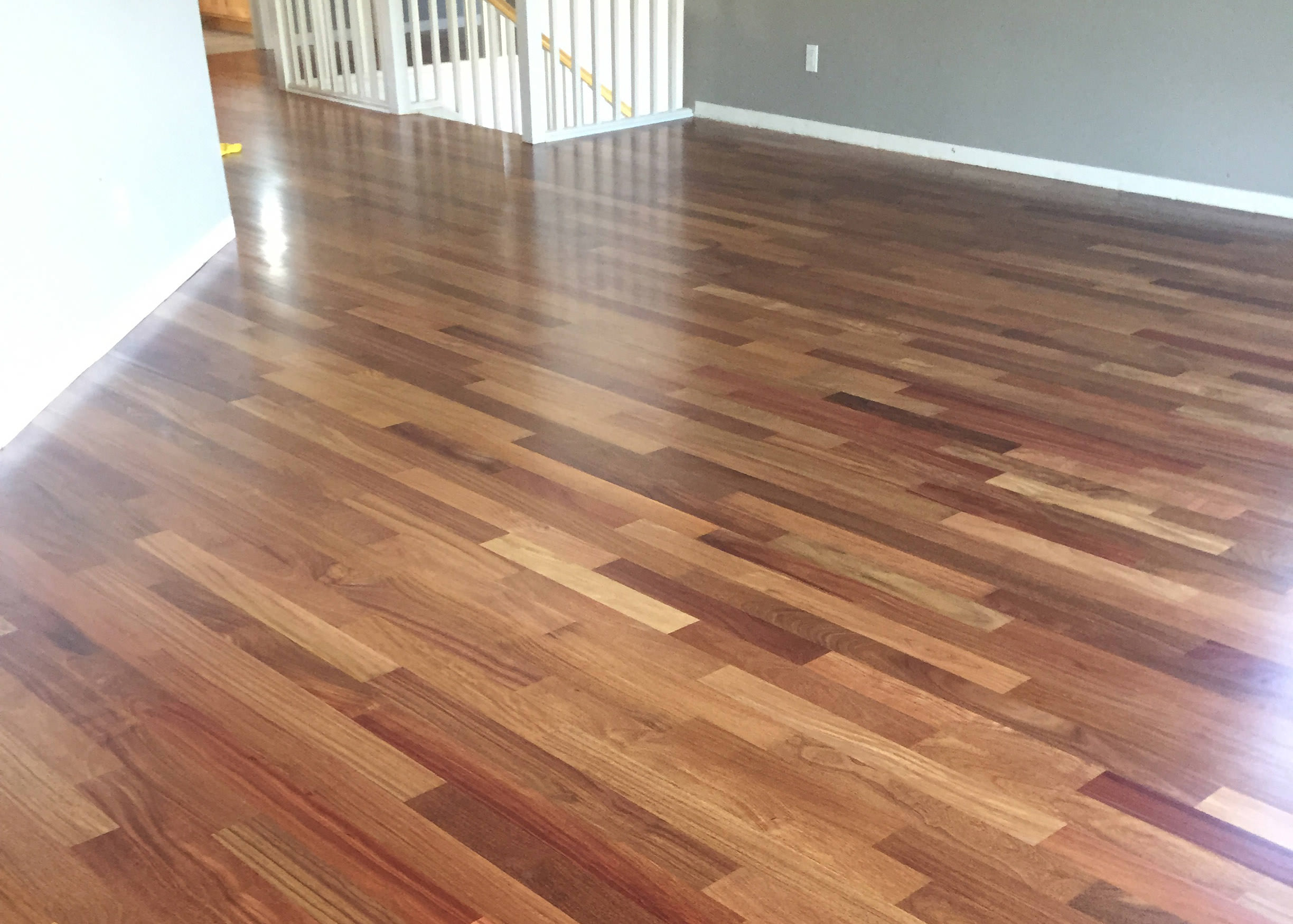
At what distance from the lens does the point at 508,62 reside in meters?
7.33

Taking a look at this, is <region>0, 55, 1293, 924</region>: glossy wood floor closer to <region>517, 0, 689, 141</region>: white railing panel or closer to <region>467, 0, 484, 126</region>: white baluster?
<region>517, 0, 689, 141</region>: white railing panel

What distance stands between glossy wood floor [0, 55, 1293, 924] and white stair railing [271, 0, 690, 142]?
2202mm

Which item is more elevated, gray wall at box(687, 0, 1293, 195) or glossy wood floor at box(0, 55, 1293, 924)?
gray wall at box(687, 0, 1293, 195)

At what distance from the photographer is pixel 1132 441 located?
2975 millimetres

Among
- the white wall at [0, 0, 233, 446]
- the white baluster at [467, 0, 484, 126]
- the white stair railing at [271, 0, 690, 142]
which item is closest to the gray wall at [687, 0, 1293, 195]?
the white stair railing at [271, 0, 690, 142]

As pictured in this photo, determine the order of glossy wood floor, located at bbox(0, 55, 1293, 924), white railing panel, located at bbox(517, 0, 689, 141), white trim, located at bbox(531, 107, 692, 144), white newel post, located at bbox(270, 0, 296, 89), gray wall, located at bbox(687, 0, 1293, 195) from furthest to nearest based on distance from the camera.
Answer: white newel post, located at bbox(270, 0, 296, 89)
white trim, located at bbox(531, 107, 692, 144)
white railing panel, located at bbox(517, 0, 689, 141)
gray wall, located at bbox(687, 0, 1293, 195)
glossy wood floor, located at bbox(0, 55, 1293, 924)

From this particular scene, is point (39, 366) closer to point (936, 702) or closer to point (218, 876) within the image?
point (218, 876)

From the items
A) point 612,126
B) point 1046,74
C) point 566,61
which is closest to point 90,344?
point 612,126

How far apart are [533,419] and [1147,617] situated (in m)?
1.46

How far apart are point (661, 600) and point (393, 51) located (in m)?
5.29

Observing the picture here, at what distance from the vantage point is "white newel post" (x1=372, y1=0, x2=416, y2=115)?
6.82 m

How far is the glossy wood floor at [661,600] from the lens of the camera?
5.50 feet

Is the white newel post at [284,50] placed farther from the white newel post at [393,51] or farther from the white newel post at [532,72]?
the white newel post at [532,72]

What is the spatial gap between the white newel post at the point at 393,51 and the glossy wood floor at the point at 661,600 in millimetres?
2853
